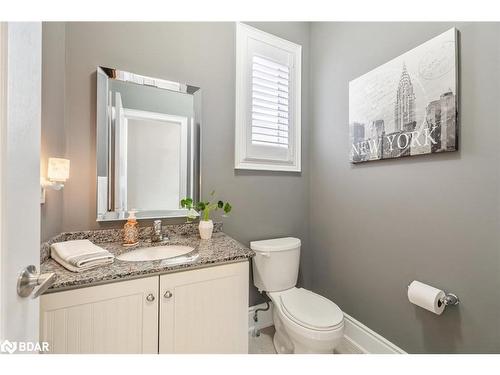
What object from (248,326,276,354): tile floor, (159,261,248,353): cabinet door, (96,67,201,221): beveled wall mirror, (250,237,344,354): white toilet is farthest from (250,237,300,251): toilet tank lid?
(248,326,276,354): tile floor

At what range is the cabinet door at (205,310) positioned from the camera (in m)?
0.98

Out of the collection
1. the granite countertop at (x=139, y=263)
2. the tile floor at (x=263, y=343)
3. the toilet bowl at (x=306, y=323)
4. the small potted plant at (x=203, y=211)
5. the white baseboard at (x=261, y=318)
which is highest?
the small potted plant at (x=203, y=211)

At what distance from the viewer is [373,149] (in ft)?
4.60

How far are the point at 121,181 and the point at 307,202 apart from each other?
1494 millimetres

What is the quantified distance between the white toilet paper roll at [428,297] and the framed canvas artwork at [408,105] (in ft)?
2.28

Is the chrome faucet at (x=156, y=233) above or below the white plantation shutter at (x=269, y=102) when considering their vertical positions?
below

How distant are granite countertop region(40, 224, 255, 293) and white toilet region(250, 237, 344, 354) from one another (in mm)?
393

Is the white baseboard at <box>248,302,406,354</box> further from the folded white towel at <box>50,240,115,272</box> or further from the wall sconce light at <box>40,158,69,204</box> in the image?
the wall sconce light at <box>40,158,69,204</box>

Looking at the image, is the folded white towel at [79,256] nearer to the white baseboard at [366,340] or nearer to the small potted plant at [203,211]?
the small potted plant at [203,211]

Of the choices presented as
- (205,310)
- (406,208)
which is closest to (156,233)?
(205,310)

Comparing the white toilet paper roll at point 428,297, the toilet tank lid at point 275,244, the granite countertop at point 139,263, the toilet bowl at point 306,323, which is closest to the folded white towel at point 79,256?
the granite countertop at point 139,263

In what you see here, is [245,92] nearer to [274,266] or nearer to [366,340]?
[274,266]

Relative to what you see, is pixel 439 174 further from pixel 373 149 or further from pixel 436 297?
pixel 436 297
